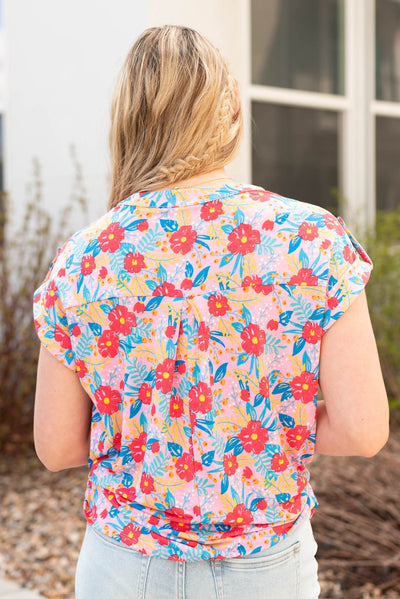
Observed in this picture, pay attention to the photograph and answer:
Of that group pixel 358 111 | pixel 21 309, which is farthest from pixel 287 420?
pixel 358 111

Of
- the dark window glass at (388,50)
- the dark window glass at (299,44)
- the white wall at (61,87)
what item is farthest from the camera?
the dark window glass at (388,50)

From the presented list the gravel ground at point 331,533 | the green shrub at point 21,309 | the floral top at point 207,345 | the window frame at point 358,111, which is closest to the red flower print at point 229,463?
the floral top at point 207,345

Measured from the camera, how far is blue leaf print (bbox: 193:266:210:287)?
1139 millimetres

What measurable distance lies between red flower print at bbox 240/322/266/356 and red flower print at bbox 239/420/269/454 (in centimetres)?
12

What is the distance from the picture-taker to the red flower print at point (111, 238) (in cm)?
116

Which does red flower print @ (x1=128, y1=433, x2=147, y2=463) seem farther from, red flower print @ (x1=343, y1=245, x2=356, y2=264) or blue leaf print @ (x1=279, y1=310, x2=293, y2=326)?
red flower print @ (x1=343, y1=245, x2=356, y2=264)

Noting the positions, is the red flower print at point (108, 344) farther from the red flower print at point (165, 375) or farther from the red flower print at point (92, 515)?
the red flower print at point (92, 515)

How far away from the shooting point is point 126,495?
119 centimetres

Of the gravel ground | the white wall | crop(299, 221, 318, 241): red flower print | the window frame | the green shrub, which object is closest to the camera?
crop(299, 221, 318, 241): red flower print

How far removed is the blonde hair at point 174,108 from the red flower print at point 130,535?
1.82 ft

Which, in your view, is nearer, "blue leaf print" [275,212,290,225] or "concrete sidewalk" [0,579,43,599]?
"blue leaf print" [275,212,290,225]

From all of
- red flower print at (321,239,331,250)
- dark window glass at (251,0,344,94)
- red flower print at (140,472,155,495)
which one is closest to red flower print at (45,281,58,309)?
red flower print at (140,472,155,495)

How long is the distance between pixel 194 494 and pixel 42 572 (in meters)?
2.40

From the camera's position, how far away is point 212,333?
44.9 inches
